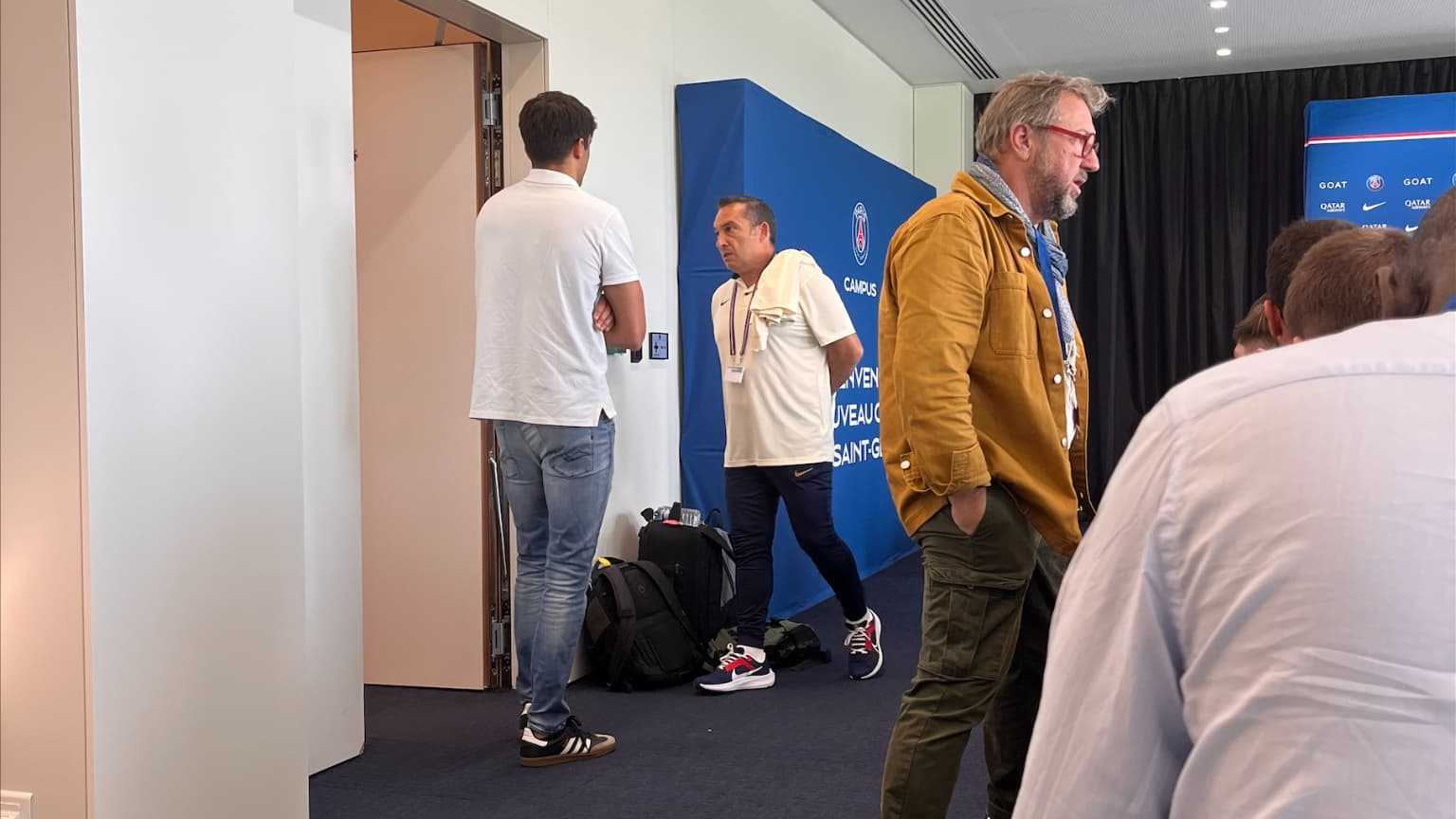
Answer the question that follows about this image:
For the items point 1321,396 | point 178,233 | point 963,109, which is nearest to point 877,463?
point 963,109

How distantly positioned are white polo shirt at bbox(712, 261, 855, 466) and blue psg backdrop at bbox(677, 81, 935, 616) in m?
0.65

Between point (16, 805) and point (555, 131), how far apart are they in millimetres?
1825

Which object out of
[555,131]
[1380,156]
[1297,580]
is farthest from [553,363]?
[1380,156]

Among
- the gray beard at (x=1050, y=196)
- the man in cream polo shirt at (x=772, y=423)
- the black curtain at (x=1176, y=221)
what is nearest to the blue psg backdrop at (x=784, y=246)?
the man in cream polo shirt at (x=772, y=423)

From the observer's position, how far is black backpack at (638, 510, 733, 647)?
3980 mm

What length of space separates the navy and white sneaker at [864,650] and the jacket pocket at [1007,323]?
2.04m

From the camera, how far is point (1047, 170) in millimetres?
2168

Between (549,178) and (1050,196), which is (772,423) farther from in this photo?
(1050,196)

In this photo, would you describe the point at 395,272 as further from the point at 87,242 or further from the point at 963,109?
the point at 963,109

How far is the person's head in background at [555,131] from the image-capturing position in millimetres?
2988

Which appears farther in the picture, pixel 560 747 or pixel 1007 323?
A: pixel 560 747

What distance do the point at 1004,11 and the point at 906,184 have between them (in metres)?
1.09

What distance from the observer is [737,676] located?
12.3 ft

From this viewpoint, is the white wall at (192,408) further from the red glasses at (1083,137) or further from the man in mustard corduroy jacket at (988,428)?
the red glasses at (1083,137)
